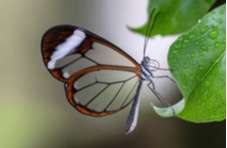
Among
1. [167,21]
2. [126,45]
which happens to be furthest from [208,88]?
[126,45]

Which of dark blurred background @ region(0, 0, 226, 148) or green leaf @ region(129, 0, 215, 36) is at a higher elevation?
green leaf @ region(129, 0, 215, 36)

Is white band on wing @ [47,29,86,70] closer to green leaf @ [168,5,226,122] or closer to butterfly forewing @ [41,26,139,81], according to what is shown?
butterfly forewing @ [41,26,139,81]

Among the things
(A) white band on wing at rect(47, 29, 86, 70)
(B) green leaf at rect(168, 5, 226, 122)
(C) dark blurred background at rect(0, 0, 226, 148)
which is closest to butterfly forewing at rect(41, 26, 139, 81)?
(A) white band on wing at rect(47, 29, 86, 70)

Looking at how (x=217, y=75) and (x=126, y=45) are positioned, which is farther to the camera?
(x=126, y=45)

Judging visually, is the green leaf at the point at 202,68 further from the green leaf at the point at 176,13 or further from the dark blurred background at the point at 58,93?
the dark blurred background at the point at 58,93

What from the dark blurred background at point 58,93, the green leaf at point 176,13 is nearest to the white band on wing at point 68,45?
the green leaf at point 176,13

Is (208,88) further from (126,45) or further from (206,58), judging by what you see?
(126,45)
